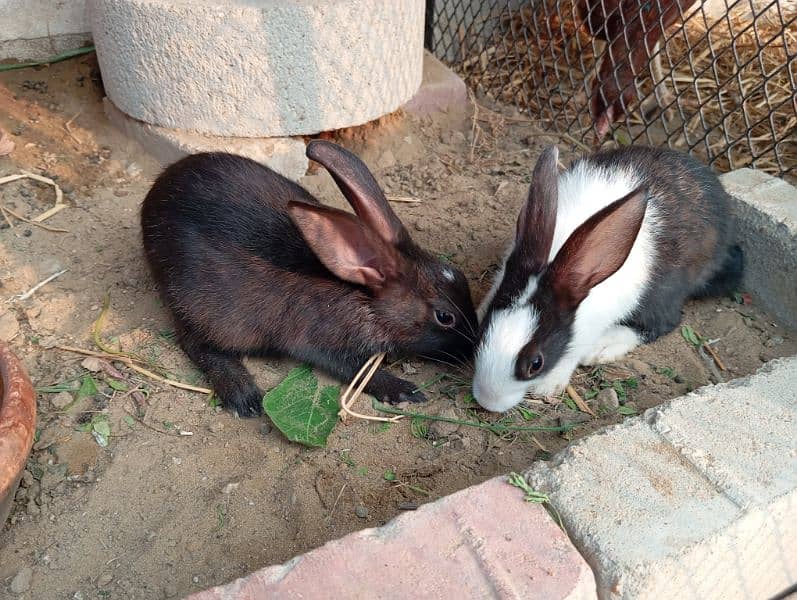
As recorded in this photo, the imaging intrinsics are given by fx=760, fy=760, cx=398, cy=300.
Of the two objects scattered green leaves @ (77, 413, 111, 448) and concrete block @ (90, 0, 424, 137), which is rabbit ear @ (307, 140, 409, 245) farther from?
scattered green leaves @ (77, 413, 111, 448)

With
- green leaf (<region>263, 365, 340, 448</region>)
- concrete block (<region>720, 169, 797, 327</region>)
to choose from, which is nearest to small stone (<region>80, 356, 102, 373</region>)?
green leaf (<region>263, 365, 340, 448</region>)

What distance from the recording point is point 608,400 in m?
3.22

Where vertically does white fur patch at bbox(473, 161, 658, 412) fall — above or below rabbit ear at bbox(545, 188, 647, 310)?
below

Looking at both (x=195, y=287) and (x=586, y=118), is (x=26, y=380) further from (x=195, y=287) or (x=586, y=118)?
(x=586, y=118)

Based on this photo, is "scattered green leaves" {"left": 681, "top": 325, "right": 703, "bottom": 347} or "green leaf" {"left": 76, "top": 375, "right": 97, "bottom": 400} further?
"scattered green leaves" {"left": 681, "top": 325, "right": 703, "bottom": 347}

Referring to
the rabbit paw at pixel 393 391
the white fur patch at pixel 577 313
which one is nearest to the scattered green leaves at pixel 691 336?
the white fur patch at pixel 577 313

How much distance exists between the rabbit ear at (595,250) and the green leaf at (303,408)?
3.37 ft

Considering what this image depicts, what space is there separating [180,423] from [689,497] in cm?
193

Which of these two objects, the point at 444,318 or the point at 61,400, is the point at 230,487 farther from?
the point at 444,318

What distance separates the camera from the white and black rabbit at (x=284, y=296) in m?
3.21

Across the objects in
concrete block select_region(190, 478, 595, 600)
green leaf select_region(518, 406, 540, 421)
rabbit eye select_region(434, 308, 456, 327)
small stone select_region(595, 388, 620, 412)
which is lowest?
green leaf select_region(518, 406, 540, 421)

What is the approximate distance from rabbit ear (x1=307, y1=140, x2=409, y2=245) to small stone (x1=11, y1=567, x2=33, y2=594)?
1709 mm

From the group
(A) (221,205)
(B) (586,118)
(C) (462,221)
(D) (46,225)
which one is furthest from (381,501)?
(B) (586,118)

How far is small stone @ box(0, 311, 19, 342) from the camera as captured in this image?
3.37 meters
